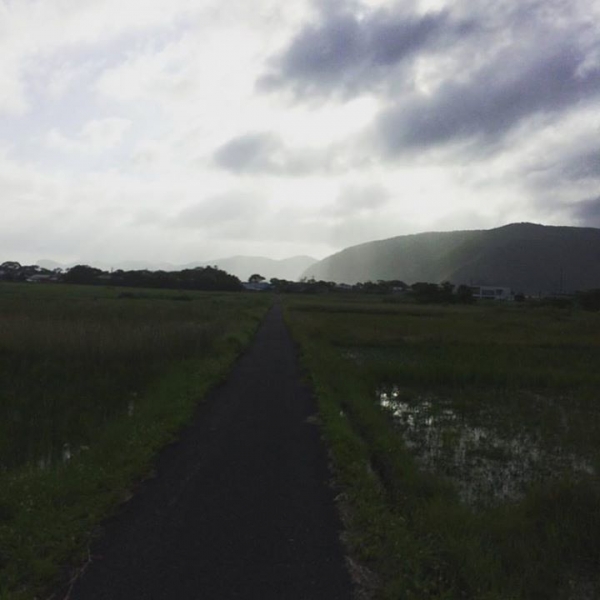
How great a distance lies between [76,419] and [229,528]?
5.82 meters

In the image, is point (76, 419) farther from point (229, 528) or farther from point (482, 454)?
point (482, 454)

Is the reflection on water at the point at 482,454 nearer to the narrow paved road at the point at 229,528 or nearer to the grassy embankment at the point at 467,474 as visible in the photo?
the grassy embankment at the point at 467,474

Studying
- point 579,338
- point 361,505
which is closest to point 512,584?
point 361,505

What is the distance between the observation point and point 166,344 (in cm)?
1780

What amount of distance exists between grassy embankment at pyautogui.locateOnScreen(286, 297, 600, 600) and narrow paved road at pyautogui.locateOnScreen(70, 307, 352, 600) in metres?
0.35

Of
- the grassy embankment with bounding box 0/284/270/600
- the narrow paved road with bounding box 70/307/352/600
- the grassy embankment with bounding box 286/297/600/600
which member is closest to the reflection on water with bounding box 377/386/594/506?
the grassy embankment with bounding box 286/297/600/600

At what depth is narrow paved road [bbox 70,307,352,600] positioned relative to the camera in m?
4.02

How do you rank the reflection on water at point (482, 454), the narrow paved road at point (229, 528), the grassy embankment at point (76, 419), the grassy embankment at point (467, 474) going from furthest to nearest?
the reflection on water at point (482, 454) → the grassy embankment at point (76, 419) → the grassy embankment at point (467, 474) → the narrow paved road at point (229, 528)

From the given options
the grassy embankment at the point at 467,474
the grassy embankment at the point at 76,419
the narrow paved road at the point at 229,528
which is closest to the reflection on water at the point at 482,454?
the grassy embankment at the point at 467,474

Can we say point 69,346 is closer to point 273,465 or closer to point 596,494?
point 273,465

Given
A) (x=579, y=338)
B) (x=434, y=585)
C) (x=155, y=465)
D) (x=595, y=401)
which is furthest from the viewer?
(x=579, y=338)

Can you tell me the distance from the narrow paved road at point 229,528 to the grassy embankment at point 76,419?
1.12 feet

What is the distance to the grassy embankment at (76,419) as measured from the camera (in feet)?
15.5

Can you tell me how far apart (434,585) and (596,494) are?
291 centimetres
